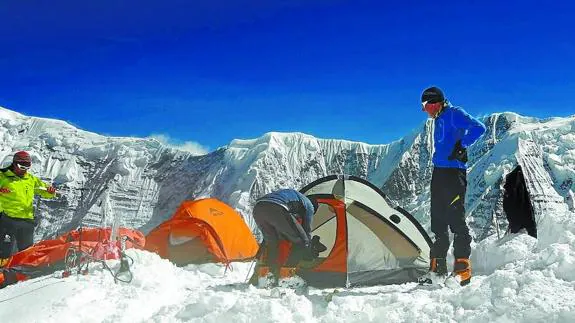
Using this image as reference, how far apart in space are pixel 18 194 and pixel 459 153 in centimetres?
717

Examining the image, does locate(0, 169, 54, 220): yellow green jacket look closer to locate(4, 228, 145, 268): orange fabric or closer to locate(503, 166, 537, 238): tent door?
locate(4, 228, 145, 268): orange fabric

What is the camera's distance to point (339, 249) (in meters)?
8.30

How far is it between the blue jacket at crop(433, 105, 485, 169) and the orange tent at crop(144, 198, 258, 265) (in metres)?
5.34

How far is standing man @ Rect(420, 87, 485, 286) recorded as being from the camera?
22.1 feet

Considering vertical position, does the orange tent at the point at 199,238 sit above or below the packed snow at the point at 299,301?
above

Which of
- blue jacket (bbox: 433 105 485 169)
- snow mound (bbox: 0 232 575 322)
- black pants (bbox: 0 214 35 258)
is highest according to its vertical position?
blue jacket (bbox: 433 105 485 169)

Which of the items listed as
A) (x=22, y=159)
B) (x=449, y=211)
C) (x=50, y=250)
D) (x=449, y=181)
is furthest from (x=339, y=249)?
(x=22, y=159)

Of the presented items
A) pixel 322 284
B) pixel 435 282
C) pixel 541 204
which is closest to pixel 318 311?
pixel 435 282

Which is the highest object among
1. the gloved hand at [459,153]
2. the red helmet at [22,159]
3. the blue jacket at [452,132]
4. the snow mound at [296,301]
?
the blue jacket at [452,132]

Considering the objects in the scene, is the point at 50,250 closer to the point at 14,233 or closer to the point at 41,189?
the point at 14,233

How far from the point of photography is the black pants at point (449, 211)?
6.72m

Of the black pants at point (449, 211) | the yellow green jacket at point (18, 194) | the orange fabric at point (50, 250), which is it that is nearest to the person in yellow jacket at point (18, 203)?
the yellow green jacket at point (18, 194)

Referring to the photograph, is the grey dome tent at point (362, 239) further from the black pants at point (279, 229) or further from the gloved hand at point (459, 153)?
the gloved hand at point (459, 153)

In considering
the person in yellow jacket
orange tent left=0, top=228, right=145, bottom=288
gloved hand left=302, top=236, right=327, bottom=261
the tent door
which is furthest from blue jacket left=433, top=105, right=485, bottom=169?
the person in yellow jacket
